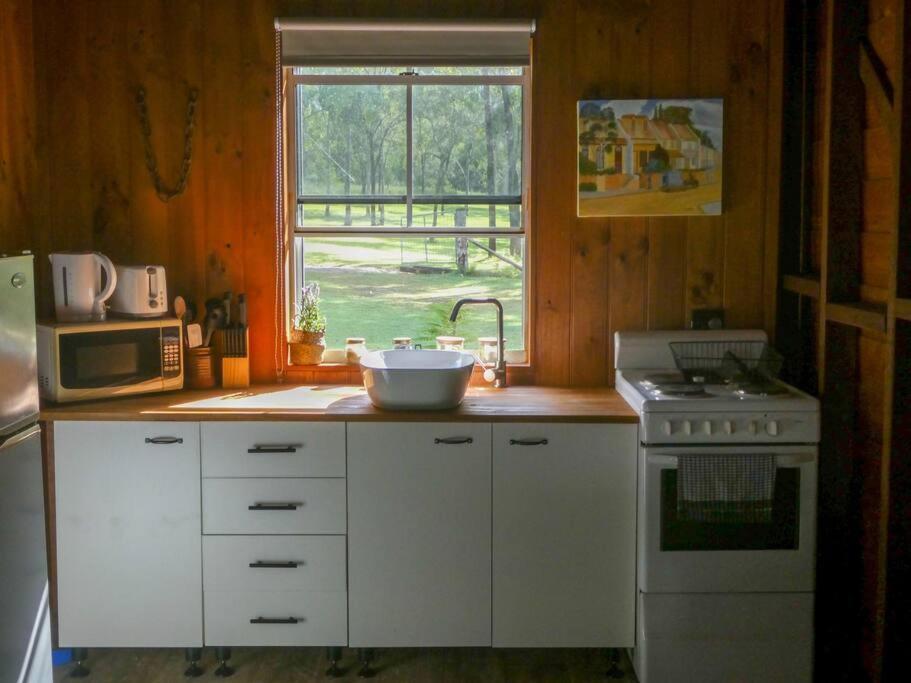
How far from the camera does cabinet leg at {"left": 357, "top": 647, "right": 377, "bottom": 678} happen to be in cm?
366

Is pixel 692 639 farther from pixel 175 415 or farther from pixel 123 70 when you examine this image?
pixel 123 70

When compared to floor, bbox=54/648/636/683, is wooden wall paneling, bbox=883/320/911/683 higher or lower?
higher

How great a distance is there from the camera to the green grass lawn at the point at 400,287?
13.7 ft

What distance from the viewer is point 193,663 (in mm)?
3697

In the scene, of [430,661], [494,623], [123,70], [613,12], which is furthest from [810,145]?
[123,70]

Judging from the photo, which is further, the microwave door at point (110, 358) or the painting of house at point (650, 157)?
the painting of house at point (650, 157)

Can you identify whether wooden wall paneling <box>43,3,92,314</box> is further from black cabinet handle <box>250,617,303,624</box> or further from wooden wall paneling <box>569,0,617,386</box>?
wooden wall paneling <box>569,0,617,386</box>

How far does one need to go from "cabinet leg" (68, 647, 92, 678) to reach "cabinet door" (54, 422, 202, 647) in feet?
0.25

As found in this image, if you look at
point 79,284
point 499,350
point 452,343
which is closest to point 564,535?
point 499,350

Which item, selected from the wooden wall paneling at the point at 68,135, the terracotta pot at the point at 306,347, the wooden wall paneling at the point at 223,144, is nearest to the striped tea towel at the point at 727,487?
the terracotta pot at the point at 306,347

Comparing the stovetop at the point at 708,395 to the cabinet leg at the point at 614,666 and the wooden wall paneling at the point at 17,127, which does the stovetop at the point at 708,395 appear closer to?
the cabinet leg at the point at 614,666

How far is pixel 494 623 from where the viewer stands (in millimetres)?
3650

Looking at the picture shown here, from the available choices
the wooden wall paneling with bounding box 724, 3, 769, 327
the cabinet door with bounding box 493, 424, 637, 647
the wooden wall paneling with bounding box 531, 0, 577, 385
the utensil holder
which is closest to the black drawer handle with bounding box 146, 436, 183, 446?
the utensil holder

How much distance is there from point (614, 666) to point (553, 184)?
5.51 ft
